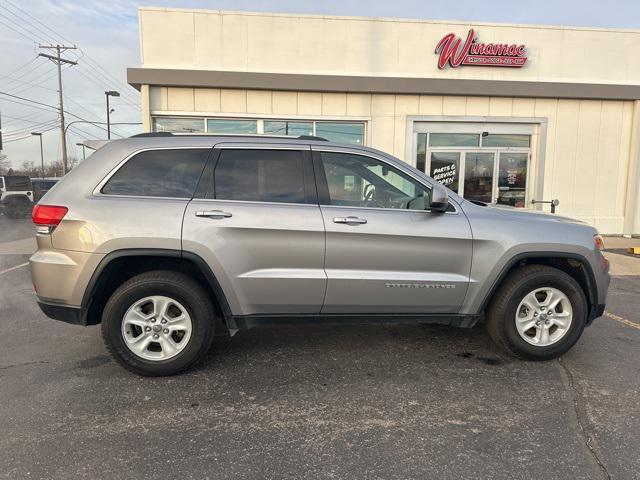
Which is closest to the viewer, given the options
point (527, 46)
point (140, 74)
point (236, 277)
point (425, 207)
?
point (236, 277)

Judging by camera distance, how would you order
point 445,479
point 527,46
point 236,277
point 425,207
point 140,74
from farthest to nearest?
point 527,46
point 140,74
point 425,207
point 236,277
point 445,479

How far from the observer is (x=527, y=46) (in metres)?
11.0

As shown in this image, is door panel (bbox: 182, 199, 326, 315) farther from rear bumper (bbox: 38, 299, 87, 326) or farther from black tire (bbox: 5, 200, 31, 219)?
black tire (bbox: 5, 200, 31, 219)

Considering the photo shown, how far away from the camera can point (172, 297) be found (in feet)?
11.4

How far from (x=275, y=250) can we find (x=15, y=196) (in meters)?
20.3

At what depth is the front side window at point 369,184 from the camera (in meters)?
3.73

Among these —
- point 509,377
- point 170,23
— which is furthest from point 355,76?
point 509,377

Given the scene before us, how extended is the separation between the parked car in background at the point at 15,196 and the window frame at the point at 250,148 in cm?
1942

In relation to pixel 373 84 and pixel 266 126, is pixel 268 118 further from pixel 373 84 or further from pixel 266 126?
pixel 373 84

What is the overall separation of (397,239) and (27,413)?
297cm

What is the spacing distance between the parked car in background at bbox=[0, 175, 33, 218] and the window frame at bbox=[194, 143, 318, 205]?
19423 mm

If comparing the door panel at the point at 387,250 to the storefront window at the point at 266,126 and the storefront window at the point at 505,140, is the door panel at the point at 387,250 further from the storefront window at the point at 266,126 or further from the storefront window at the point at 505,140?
the storefront window at the point at 505,140

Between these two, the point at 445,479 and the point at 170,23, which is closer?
the point at 445,479

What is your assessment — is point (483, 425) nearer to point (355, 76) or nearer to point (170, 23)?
point (355, 76)
